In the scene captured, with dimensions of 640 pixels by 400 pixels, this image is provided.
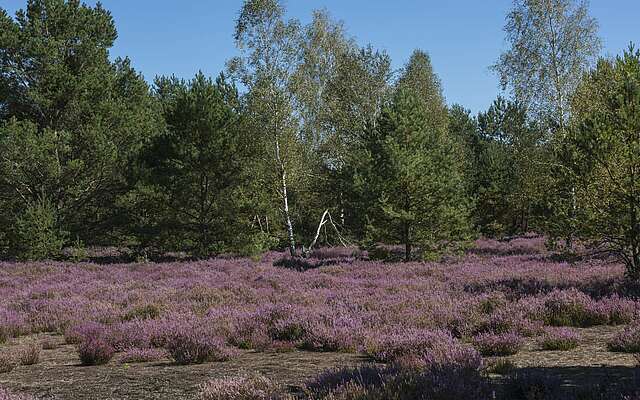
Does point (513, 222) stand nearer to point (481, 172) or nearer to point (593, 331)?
point (481, 172)

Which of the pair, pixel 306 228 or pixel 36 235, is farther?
pixel 306 228

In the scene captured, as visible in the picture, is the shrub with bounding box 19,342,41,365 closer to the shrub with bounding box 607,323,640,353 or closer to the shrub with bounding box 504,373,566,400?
the shrub with bounding box 504,373,566,400

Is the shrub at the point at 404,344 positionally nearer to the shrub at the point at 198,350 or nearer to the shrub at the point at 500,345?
the shrub at the point at 500,345

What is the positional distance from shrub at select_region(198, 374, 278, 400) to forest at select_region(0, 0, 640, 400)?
31mm

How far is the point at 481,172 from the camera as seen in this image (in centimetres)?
4144

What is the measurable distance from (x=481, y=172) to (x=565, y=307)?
32.5m

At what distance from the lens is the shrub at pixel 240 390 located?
5.13 m

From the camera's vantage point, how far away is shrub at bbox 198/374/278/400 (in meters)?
5.13

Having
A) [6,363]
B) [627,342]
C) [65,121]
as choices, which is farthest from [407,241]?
[65,121]

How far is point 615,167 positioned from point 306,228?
27.2 metres

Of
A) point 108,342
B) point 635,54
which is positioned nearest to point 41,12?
point 108,342

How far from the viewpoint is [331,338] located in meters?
8.30

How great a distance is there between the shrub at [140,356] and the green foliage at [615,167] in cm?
947

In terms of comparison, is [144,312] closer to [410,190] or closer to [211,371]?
[211,371]
